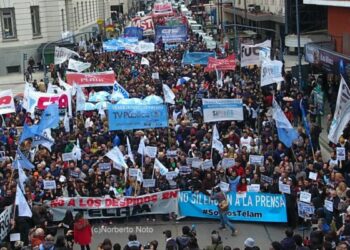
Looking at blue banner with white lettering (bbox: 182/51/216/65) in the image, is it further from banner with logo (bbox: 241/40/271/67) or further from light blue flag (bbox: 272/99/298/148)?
light blue flag (bbox: 272/99/298/148)

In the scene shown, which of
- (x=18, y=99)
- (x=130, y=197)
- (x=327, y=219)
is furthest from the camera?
(x=18, y=99)

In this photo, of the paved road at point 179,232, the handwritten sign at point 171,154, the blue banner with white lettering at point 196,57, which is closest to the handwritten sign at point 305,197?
→ the paved road at point 179,232

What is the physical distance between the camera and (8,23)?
171ft

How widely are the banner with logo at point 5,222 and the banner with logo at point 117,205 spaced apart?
1.94 m

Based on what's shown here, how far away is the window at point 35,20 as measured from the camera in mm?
53625

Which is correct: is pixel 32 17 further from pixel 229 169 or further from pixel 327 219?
pixel 327 219

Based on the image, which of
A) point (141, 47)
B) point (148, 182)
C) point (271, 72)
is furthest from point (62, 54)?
point (148, 182)

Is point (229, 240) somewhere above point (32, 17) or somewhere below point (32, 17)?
below

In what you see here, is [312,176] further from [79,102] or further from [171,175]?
[79,102]

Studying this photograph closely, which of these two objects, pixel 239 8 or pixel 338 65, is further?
pixel 239 8

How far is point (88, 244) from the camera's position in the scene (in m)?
15.4

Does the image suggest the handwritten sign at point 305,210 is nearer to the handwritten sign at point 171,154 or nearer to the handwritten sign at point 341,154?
the handwritten sign at point 341,154

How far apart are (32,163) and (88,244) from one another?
19.7 feet

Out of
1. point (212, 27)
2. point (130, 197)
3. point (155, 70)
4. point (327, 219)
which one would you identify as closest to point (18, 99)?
point (155, 70)
